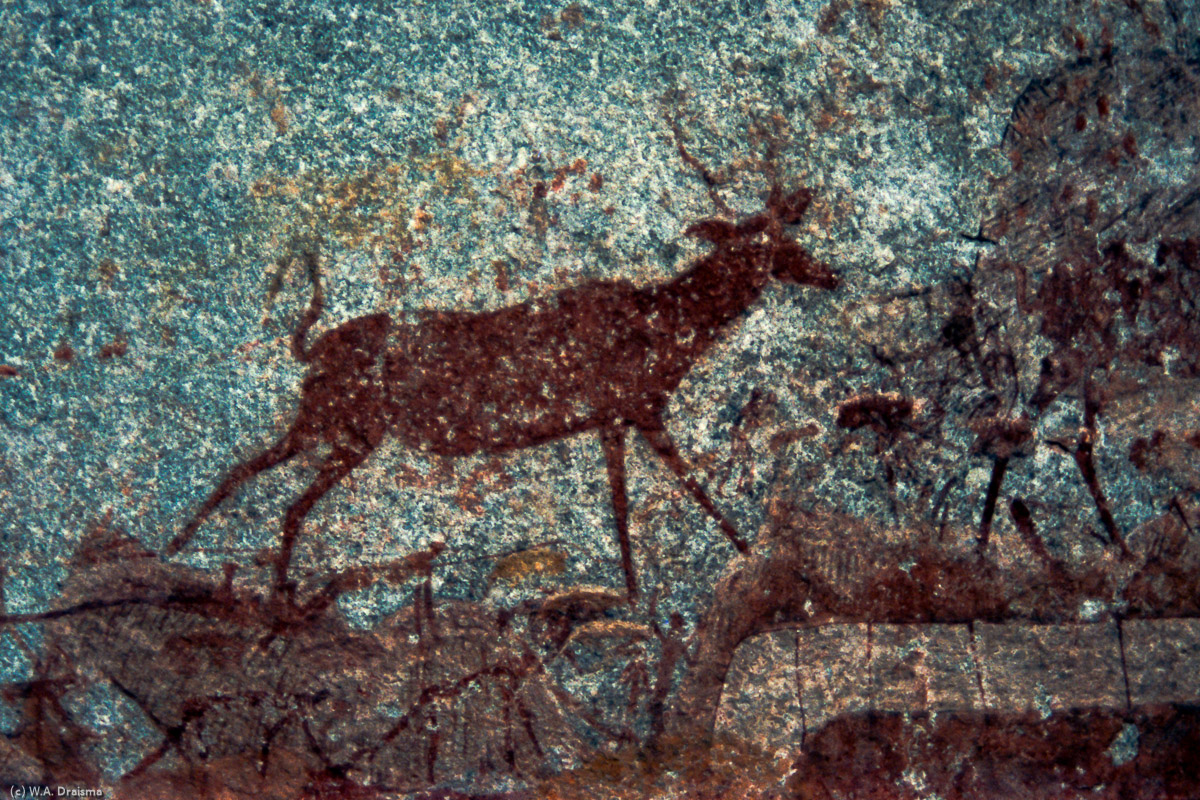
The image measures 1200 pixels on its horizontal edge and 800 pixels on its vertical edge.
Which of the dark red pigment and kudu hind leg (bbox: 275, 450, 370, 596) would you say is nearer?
kudu hind leg (bbox: 275, 450, 370, 596)

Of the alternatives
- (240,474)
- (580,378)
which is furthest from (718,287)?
(240,474)

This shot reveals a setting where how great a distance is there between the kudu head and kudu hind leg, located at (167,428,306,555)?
3.33ft

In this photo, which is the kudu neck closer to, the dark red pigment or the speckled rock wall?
the speckled rock wall

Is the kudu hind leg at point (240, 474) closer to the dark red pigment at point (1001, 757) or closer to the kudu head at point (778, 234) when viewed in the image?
the kudu head at point (778, 234)

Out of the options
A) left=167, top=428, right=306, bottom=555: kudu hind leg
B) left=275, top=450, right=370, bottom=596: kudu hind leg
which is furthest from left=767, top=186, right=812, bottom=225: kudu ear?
left=167, top=428, right=306, bottom=555: kudu hind leg

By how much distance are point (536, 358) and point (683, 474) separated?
0.43 metres

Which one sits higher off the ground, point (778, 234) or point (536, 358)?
point (778, 234)

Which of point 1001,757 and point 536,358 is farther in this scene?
point 1001,757

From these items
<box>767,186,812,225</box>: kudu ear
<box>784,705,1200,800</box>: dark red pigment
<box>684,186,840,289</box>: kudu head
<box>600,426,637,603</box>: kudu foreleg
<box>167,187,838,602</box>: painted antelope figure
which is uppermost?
<box>767,186,812,225</box>: kudu ear

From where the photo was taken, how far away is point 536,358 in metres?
1.65

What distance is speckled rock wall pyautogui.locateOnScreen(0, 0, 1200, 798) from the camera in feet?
5.40

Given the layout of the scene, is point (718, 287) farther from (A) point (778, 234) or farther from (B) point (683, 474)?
(B) point (683, 474)

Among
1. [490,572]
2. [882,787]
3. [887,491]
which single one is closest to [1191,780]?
[882,787]

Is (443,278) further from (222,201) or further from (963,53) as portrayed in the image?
(963,53)
